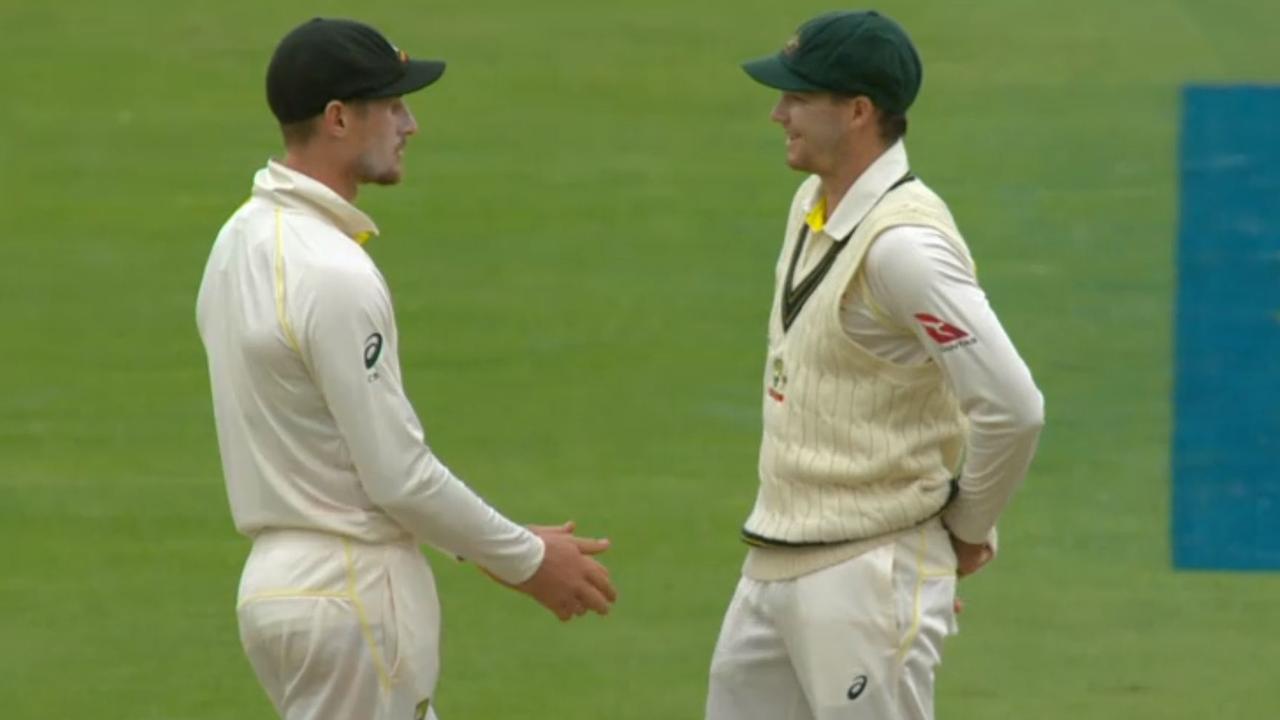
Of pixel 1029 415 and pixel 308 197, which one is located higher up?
pixel 308 197

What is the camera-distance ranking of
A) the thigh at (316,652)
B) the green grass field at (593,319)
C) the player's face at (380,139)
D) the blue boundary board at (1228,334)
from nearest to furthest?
the thigh at (316,652)
the player's face at (380,139)
the green grass field at (593,319)
the blue boundary board at (1228,334)

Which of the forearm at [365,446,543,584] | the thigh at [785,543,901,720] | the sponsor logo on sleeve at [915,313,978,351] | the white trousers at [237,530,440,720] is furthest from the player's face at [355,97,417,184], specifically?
the thigh at [785,543,901,720]

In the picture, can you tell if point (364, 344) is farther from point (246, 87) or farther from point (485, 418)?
point (246, 87)

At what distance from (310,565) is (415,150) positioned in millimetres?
4327

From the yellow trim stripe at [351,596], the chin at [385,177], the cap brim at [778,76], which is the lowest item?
the yellow trim stripe at [351,596]

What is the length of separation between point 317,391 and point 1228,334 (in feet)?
13.9

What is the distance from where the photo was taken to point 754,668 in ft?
14.0

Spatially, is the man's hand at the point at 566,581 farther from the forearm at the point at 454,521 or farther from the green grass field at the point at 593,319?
the green grass field at the point at 593,319

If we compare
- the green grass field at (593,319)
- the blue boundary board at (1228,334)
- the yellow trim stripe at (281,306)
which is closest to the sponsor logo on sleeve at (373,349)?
the yellow trim stripe at (281,306)

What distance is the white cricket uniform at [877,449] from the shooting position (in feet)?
12.9

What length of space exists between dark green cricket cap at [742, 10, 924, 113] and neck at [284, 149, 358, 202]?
2.37 ft

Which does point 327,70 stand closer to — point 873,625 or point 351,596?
point 351,596

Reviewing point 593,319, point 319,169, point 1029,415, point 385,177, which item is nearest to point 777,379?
point 1029,415

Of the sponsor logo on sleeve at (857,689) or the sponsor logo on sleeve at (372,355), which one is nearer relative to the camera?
the sponsor logo on sleeve at (372,355)
